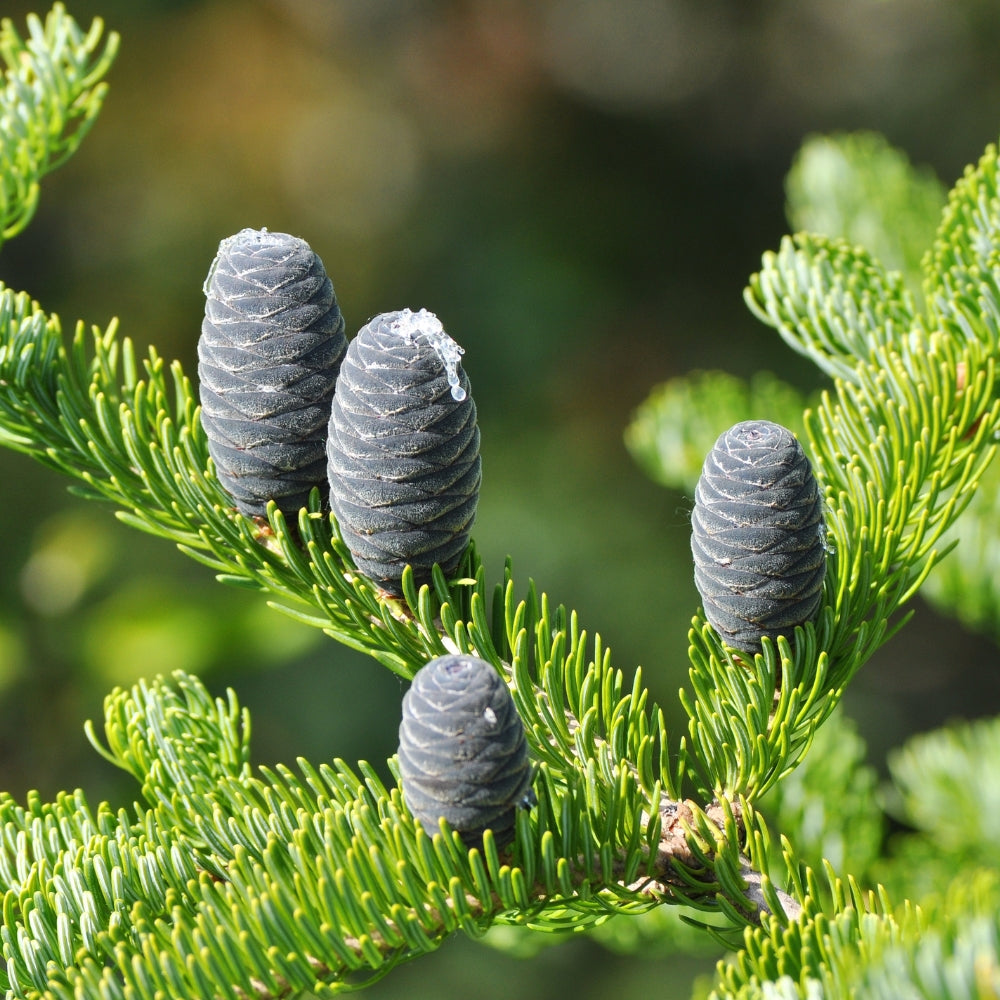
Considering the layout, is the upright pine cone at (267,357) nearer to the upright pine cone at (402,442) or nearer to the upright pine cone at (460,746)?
the upright pine cone at (402,442)

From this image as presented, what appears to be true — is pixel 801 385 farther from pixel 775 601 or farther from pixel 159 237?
pixel 775 601

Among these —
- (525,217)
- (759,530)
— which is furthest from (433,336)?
(525,217)

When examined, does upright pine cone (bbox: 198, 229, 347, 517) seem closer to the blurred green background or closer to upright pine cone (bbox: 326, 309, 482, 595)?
upright pine cone (bbox: 326, 309, 482, 595)

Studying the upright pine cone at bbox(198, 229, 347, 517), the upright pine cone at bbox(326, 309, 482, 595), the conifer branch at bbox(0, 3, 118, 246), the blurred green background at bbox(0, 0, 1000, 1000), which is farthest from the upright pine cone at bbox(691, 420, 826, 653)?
the blurred green background at bbox(0, 0, 1000, 1000)

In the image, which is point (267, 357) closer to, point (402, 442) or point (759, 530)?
point (402, 442)

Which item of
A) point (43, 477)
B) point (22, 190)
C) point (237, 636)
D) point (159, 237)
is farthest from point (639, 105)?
point (22, 190)

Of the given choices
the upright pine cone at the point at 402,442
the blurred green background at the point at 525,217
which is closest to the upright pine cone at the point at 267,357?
the upright pine cone at the point at 402,442
